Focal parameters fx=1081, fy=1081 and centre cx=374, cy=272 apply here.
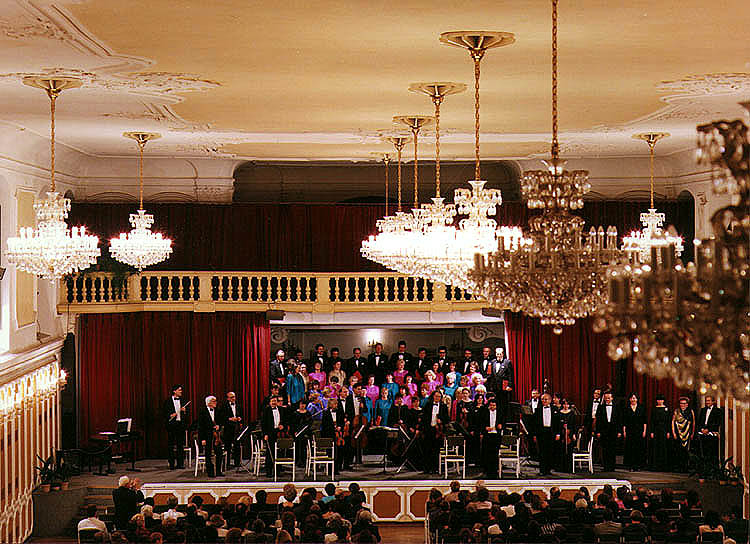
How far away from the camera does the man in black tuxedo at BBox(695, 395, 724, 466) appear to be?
18.6 meters

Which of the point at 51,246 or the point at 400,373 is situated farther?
the point at 400,373

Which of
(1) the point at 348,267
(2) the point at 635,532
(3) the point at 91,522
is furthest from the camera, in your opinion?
(1) the point at 348,267

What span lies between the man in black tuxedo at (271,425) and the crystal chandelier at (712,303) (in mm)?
14663

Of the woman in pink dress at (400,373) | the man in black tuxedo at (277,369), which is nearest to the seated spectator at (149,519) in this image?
the woman in pink dress at (400,373)

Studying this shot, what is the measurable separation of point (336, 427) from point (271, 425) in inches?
45.1

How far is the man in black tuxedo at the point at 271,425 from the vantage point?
18875 mm

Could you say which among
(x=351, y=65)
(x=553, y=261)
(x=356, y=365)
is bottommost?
(x=356, y=365)

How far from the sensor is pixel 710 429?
1867 cm

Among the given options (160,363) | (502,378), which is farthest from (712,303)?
(160,363)

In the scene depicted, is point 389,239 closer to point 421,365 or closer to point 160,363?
point 421,365

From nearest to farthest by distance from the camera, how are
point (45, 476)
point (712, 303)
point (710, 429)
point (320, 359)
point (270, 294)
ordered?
point (712, 303) < point (45, 476) < point (710, 429) < point (270, 294) < point (320, 359)

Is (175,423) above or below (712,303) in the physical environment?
below

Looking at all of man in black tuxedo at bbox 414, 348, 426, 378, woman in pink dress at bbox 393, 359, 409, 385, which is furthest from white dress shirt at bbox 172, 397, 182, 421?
man in black tuxedo at bbox 414, 348, 426, 378

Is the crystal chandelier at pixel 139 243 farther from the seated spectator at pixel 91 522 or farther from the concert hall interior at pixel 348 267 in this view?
the seated spectator at pixel 91 522
